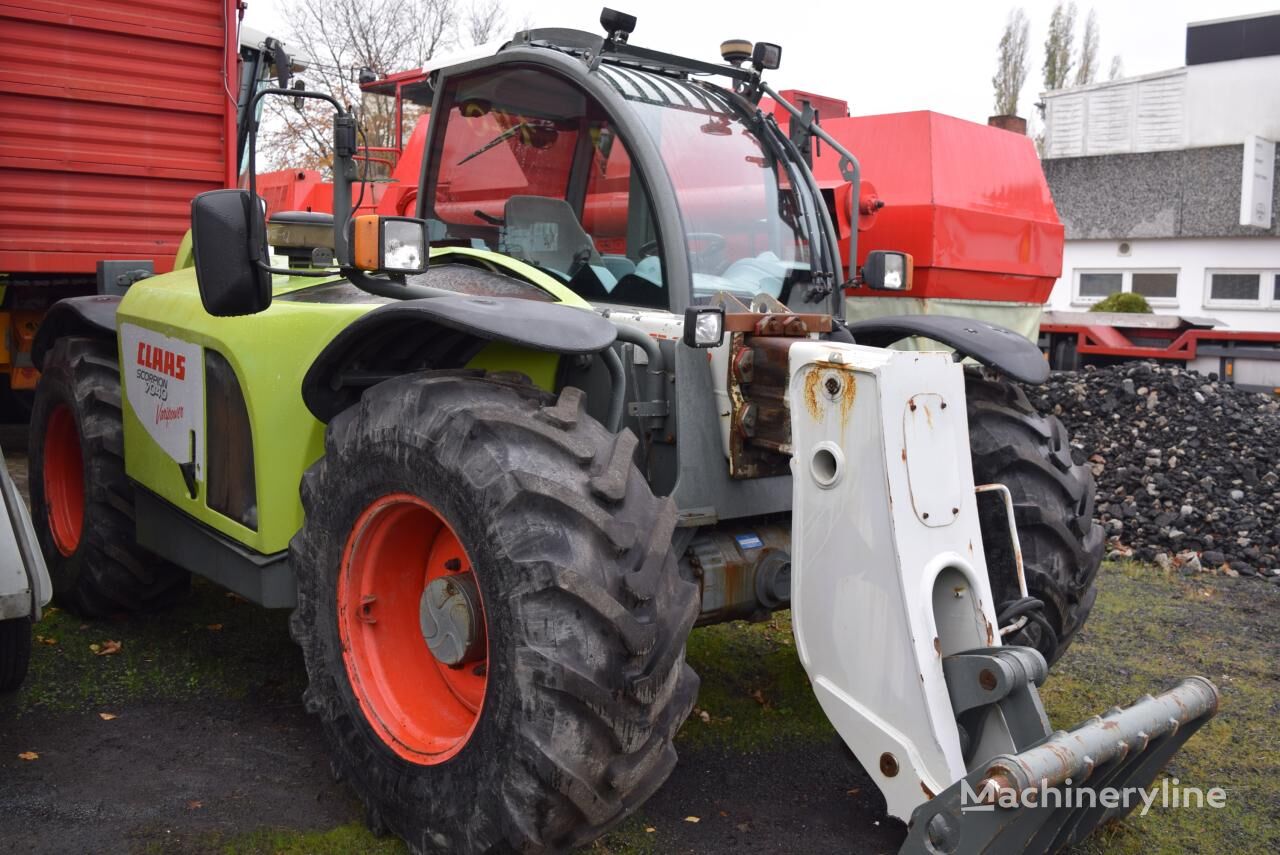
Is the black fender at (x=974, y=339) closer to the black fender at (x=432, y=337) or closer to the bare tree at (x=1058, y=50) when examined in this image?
the black fender at (x=432, y=337)

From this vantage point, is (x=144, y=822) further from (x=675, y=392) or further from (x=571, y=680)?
(x=675, y=392)

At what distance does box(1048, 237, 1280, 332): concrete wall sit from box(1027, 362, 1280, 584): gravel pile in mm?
14503

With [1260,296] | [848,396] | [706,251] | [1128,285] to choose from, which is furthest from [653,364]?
[1128,285]

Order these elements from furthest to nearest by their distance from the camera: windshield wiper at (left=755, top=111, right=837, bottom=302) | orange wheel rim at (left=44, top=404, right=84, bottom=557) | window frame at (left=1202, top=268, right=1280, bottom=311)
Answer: window frame at (left=1202, top=268, right=1280, bottom=311) < orange wheel rim at (left=44, top=404, right=84, bottom=557) < windshield wiper at (left=755, top=111, right=837, bottom=302)

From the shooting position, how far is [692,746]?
3795mm

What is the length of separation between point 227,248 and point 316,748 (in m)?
1.60

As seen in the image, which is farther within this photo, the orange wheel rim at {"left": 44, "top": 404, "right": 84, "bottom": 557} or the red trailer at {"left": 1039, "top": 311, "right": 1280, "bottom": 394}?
the red trailer at {"left": 1039, "top": 311, "right": 1280, "bottom": 394}

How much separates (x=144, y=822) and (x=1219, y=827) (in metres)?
3.00

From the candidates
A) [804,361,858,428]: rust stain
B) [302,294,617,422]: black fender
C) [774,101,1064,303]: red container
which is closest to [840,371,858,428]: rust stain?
[804,361,858,428]: rust stain

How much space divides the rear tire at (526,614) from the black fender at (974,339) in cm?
126

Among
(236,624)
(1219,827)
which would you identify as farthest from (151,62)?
(1219,827)

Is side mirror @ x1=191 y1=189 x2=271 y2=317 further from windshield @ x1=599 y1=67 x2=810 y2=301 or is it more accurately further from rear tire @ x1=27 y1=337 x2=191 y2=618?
rear tire @ x1=27 y1=337 x2=191 y2=618

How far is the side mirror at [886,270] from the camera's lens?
Result: 4168 mm

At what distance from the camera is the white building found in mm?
23047
